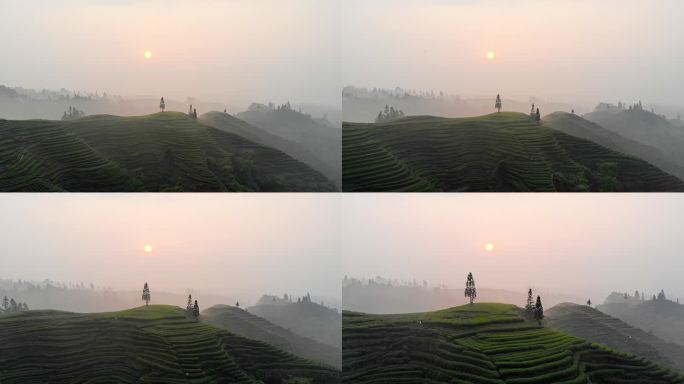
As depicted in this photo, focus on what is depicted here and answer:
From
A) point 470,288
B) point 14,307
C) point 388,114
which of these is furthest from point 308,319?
point 14,307

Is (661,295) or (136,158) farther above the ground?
(136,158)

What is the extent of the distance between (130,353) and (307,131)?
38.1 inches

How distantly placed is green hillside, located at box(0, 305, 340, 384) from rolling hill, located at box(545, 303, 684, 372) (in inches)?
31.7

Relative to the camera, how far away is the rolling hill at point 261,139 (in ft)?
5.28

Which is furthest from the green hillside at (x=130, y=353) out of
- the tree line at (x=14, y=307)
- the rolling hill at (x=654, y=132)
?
the rolling hill at (x=654, y=132)

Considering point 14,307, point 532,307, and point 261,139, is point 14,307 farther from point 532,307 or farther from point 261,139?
point 532,307

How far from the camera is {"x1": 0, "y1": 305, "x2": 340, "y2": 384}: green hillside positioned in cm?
161

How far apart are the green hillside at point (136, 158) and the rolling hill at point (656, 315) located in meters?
1.04

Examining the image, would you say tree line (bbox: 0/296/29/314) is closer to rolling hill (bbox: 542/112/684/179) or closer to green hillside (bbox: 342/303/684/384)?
green hillside (bbox: 342/303/684/384)

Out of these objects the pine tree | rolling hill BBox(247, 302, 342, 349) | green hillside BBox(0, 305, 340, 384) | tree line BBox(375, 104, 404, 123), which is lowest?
green hillside BBox(0, 305, 340, 384)

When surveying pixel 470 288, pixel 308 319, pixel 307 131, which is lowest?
pixel 308 319

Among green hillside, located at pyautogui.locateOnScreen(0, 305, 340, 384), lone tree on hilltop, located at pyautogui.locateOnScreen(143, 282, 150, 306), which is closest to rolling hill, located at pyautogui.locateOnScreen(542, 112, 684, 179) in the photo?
green hillside, located at pyautogui.locateOnScreen(0, 305, 340, 384)

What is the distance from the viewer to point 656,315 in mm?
1551

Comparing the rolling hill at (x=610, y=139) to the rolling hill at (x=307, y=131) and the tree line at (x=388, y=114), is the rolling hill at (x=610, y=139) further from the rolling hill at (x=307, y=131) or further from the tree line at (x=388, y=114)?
the rolling hill at (x=307, y=131)
